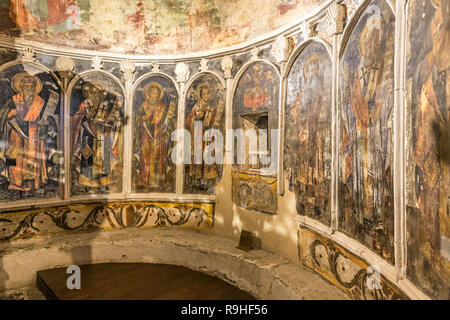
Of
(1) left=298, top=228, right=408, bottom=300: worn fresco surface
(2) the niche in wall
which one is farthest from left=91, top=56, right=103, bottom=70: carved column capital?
(1) left=298, top=228, right=408, bottom=300: worn fresco surface

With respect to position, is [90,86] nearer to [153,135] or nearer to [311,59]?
[153,135]

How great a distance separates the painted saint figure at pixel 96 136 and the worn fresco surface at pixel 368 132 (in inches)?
193

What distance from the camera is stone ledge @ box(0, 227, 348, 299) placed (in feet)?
13.5

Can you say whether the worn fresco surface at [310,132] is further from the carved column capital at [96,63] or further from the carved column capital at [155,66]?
the carved column capital at [96,63]

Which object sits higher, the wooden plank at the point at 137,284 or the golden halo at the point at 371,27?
the golden halo at the point at 371,27

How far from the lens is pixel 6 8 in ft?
17.4

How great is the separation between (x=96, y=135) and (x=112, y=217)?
188 centimetres

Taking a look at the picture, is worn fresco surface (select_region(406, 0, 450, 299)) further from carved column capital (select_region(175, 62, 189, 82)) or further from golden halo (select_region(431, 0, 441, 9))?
carved column capital (select_region(175, 62, 189, 82))

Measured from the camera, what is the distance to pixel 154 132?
6469 mm

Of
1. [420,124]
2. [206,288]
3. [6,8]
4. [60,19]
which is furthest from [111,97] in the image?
[420,124]

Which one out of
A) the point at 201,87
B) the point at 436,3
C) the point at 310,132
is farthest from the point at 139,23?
the point at 436,3

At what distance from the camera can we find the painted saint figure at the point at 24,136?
17.4 feet

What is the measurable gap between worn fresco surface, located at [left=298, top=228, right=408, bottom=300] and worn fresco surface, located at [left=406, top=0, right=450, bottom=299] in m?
0.43

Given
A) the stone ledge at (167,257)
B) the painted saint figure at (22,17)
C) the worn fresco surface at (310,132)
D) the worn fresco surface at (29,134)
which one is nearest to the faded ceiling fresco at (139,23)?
the painted saint figure at (22,17)
